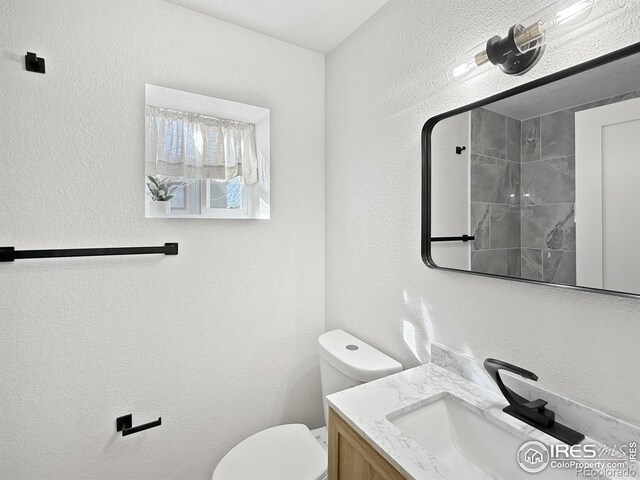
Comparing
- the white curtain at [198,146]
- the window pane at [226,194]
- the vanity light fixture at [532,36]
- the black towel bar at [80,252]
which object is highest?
the vanity light fixture at [532,36]

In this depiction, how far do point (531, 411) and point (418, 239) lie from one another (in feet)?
2.16

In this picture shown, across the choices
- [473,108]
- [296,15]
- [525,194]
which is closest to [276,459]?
[525,194]

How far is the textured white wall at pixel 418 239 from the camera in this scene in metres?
0.80

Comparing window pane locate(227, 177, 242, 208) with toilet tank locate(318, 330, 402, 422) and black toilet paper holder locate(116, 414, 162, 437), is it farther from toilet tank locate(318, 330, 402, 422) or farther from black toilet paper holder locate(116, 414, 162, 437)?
black toilet paper holder locate(116, 414, 162, 437)

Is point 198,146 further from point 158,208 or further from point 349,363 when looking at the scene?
point 349,363

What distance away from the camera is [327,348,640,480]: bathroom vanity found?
77cm

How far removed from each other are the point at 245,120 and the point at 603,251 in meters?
1.56

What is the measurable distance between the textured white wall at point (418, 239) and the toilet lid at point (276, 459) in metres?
0.54

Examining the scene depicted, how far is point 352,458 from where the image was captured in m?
0.92

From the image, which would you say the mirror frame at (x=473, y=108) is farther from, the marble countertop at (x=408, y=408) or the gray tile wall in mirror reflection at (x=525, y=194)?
the marble countertop at (x=408, y=408)

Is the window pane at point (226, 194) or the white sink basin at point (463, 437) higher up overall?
the window pane at point (226, 194)

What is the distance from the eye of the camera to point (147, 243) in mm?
1412

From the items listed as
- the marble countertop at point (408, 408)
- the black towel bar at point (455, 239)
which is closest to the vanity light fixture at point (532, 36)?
the black towel bar at point (455, 239)

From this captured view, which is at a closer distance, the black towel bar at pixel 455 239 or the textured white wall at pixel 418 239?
the textured white wall at pixel 418 239
